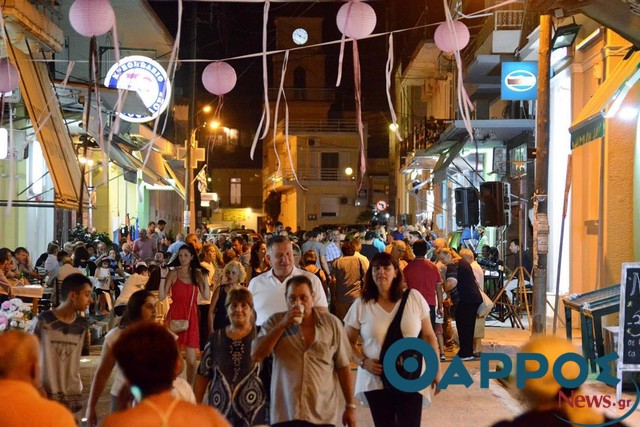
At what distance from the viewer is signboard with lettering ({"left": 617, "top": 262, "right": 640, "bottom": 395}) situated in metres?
8.95

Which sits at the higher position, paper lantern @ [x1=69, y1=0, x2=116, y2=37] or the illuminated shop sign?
the illuminated shop sign

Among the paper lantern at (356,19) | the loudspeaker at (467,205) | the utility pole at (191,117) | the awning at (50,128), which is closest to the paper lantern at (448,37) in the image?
the paper lantern at (356,19)

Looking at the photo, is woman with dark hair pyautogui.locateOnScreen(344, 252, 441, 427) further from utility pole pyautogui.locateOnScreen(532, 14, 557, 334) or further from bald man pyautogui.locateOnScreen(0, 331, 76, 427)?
utility pole pyautogui.locateOnScreen(532, 14, 557, 334)

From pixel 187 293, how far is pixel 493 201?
7.73m

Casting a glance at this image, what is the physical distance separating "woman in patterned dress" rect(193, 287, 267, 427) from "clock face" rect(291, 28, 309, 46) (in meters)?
64.5

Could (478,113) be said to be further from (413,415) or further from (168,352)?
(168,352)

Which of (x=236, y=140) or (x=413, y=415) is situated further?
(x=236, y=140)

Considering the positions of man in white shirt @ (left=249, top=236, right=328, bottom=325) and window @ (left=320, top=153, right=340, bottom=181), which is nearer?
man in white shirt @ (left=249, top=236, right=328, bottom=325)

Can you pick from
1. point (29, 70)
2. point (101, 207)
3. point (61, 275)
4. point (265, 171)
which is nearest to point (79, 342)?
point (61, 275)

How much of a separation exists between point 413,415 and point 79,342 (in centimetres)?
248

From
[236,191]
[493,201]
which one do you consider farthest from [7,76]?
[236,191]

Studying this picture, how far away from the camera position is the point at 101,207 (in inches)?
1088

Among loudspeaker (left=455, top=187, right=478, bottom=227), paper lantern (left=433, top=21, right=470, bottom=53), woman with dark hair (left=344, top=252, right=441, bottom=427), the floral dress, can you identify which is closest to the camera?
the floral dress

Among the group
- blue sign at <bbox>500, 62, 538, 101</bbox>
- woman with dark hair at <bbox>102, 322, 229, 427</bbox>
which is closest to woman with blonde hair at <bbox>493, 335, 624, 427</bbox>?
woman with dark hair at <bbox>102, 322, 229, 427</bbox>
